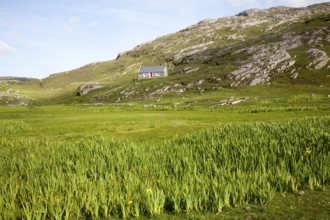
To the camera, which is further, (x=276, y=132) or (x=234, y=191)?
(x=276, y=132)

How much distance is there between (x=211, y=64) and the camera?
178375 mm

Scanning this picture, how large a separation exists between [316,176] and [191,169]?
4.86 m

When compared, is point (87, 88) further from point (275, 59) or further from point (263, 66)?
point (275, 59)

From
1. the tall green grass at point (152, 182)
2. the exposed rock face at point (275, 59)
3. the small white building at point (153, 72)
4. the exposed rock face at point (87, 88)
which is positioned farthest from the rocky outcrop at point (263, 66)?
the tall green grass at point (152, 182)

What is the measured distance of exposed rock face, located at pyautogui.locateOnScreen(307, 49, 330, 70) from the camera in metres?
126

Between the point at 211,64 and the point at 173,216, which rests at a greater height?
the point at 211,64

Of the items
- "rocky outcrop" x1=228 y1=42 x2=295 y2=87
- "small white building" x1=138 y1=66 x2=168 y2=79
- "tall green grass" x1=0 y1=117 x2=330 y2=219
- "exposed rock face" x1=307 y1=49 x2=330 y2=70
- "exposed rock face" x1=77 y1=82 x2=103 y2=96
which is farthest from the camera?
"small white building" x1=138 y1=66 x2=168 y2=79

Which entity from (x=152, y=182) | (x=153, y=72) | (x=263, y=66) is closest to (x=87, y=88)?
(x=153, y=72)

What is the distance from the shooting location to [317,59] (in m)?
130

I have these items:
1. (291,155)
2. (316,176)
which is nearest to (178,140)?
(291,155)

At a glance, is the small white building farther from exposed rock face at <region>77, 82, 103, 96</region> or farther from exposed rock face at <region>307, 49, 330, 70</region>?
exposed rock face at <region>307, 49, 330, 70</region>

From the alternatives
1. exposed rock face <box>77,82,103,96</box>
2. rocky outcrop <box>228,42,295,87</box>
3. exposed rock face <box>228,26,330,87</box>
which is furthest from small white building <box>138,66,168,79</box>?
rocky outcrop <box>228,42,295,87</box>

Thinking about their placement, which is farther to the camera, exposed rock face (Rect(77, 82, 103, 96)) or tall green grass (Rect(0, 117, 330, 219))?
exposed rock face (Rect(77, 82, 103, 96))

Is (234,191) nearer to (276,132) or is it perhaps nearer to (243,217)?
(243,217)
